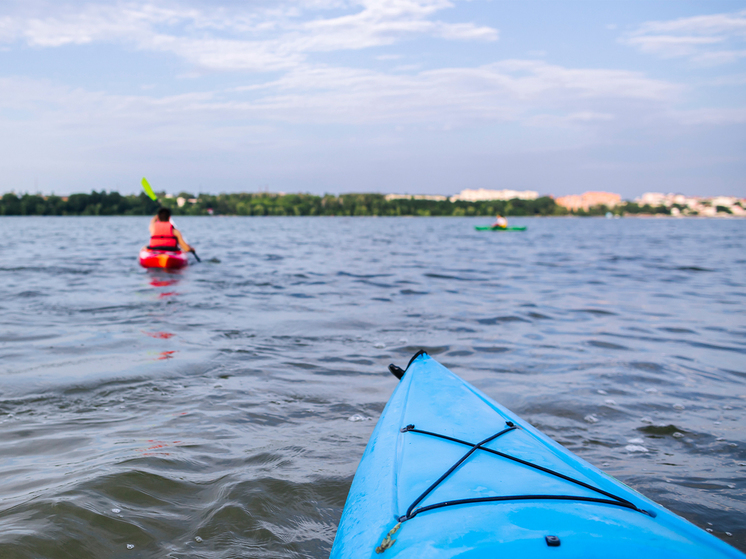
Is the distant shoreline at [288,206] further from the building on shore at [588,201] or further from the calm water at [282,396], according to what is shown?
the calm water at [282,396]

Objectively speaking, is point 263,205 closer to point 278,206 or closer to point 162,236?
point 278,206

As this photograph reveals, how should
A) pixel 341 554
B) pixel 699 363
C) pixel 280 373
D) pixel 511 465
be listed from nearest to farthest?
pixel 341 554 → pixel 511 465 → pixel 280 373 → pixel 699 363

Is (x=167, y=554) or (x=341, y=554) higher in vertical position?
(x=341, y=554)

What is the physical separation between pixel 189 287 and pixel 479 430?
344 inches

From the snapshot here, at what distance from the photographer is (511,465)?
2254 millimetres

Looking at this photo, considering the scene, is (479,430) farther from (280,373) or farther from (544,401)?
(280,373)

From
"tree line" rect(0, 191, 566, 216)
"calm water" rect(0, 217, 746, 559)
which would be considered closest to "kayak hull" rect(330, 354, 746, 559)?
"calm water" rect(0, 217, 746, 559)

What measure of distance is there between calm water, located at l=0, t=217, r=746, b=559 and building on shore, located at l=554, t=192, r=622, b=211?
117263 mm

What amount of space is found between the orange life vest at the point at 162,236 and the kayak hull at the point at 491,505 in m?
10.7

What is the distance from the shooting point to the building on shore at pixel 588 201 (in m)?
122

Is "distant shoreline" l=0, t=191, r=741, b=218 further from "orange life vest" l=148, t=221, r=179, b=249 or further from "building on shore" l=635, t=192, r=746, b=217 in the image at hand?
"orange life vest" l=148, t=221, r=179, b=249

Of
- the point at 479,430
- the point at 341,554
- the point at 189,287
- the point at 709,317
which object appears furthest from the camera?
the point at 189,287

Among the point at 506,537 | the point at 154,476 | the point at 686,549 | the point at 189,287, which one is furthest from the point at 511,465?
the point at 189,287

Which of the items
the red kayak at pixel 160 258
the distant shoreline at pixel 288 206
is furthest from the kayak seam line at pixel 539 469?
the distant shoreline at pixel 288 206
